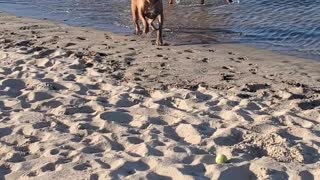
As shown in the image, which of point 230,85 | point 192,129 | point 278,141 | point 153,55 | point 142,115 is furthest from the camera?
point 153,55

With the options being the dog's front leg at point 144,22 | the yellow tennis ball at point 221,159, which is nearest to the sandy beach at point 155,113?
the yellow tennis ball at point 221,159

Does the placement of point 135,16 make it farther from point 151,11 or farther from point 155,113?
point 155,113

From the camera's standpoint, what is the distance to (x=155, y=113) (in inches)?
216

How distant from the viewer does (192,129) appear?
4957 mm

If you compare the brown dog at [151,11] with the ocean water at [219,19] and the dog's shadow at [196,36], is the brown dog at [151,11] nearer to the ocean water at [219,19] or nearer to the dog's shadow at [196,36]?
the dog's shadow at [196,36]

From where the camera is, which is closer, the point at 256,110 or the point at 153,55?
the point at 256,110

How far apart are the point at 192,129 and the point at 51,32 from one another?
5.95 meters

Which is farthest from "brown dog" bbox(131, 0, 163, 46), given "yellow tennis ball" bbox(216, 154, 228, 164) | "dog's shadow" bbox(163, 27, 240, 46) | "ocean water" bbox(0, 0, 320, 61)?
"yellow tennis ball" bbox(216, 154, 228, 164)

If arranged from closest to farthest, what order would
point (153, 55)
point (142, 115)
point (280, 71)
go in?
1. point (142, 115)
2. point (280, 71)
3. point (153, 55)

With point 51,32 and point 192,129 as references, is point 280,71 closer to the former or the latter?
point 192,129

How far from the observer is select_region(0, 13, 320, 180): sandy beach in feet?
13.9

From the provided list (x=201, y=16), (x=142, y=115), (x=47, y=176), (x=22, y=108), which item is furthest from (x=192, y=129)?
(x=201, y=16)

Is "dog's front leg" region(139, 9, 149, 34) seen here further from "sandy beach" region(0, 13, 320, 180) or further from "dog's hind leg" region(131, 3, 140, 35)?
"sandy beach" region(0, 13, 320, 180)

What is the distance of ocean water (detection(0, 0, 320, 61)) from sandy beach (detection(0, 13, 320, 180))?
939mm
